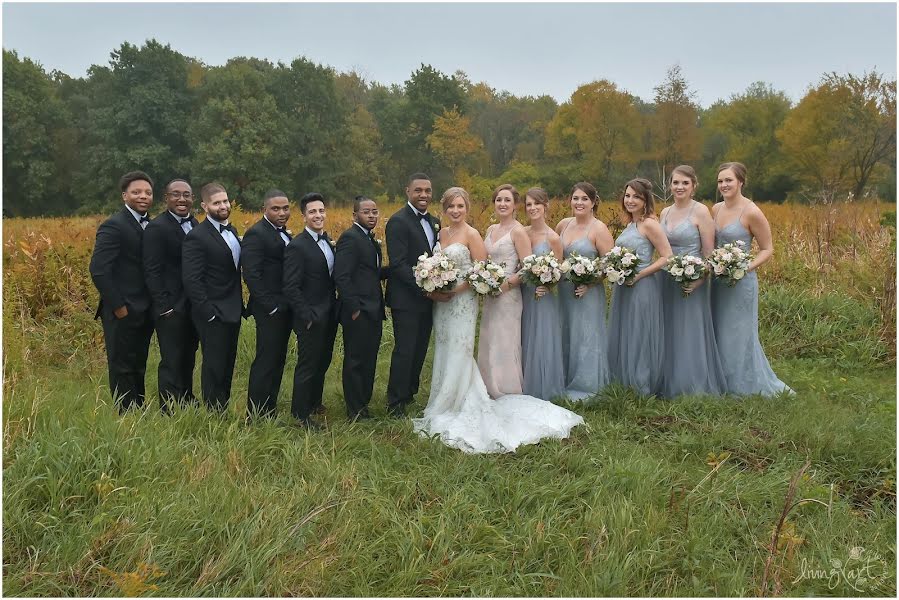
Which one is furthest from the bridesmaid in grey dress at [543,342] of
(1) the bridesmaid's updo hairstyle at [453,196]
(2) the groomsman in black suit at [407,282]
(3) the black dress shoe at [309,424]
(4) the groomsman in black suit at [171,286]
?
(4) the groomsman in black suit at [171,286]

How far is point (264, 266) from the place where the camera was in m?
5.95

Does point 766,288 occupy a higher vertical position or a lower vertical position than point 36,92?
lower

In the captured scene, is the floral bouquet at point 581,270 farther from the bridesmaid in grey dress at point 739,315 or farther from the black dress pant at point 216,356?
the black dress pant at point 216,356

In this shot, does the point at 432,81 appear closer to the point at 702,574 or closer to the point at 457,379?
the point at 457,379

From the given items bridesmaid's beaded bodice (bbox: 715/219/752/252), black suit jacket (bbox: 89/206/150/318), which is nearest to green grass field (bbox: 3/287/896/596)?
black suit jacket (bbox: 89/206/150/318)

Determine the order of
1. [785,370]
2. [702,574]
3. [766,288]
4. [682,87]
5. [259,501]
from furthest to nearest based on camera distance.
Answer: [682,87] < [766,288] < [785,370] < [259,501] < [702,574]

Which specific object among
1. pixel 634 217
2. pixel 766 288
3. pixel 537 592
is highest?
pixel 634 217

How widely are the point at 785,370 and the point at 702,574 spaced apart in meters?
5.15

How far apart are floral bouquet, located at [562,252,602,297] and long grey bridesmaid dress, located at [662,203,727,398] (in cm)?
94

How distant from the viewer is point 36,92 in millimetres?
40281

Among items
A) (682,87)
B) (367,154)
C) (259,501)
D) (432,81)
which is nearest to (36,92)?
(367,154)

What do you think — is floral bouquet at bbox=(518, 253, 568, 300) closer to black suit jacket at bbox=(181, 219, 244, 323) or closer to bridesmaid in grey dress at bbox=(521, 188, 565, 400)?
bridesmaid in grey dress at bbox=(521, 188, 565, 400)

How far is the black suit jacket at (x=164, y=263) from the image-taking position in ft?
19.3

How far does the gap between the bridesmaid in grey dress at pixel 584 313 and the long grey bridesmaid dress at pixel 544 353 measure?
21 centimetres
